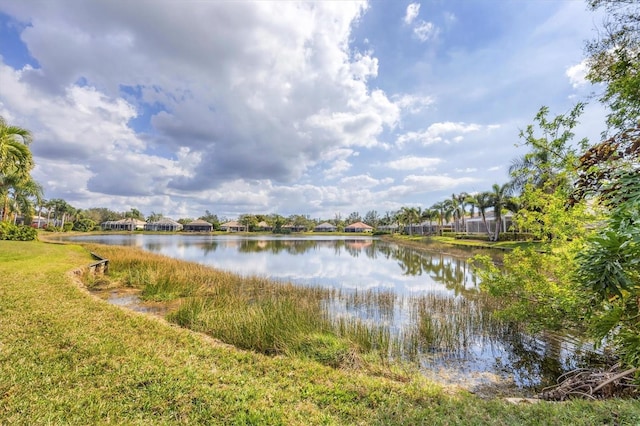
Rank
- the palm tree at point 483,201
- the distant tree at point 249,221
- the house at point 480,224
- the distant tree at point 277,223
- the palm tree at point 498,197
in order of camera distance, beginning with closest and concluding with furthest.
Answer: the palm tree at point 498,197 → the palm tree at point 483,201 → the house at point 480,224 → the distant tree at point 277,223 → the distant tree at point 249,221

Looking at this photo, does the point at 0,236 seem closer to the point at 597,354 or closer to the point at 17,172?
the point at 17,172

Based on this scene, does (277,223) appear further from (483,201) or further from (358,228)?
(483,201)

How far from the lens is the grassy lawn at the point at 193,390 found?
2.84 meters

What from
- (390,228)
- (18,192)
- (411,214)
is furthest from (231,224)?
(18,192)

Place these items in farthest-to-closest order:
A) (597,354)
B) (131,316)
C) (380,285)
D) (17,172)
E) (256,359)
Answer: (17,172) < (380,285) < (131,316) < (597,354) < (256,359)

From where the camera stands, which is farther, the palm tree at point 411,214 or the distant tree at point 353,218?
the distant tree at point 353,218

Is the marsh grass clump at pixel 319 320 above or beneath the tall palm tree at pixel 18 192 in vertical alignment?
beneath

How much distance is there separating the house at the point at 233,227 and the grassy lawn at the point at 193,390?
78.5m

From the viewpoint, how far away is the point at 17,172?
1614cm

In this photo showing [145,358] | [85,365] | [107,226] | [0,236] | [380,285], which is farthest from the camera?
[107,226]

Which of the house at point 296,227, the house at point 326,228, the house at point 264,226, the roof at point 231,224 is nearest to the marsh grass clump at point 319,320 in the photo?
the house at point 264,226

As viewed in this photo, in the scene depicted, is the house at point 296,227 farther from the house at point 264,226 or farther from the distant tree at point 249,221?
the distant tree at point 249,221

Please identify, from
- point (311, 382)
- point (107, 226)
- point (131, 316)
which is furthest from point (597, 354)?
point (107, 226)

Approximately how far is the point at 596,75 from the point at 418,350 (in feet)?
24.5
